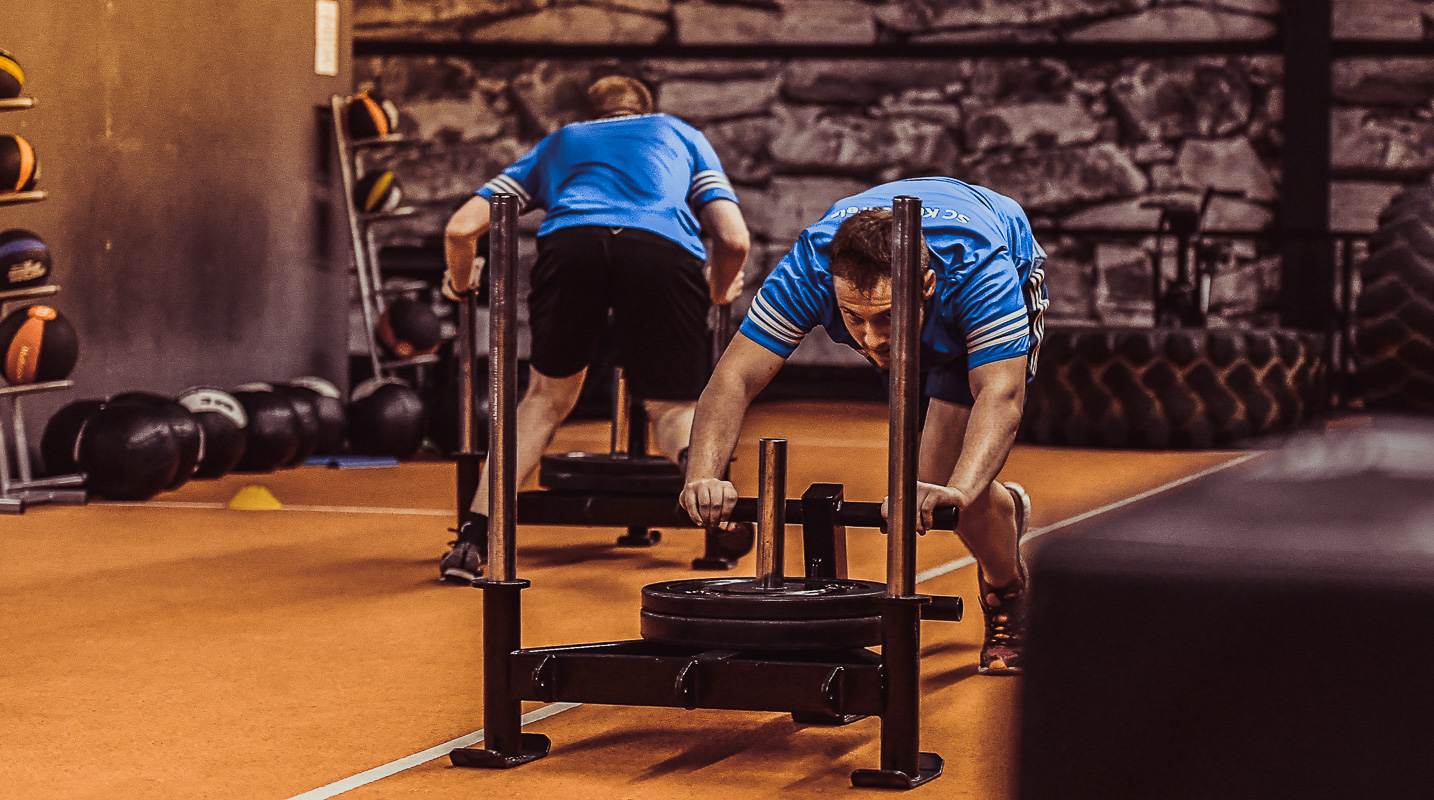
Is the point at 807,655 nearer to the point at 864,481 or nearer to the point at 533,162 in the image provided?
the point at 533,162

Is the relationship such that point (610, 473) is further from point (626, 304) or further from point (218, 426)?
point (218, 426)

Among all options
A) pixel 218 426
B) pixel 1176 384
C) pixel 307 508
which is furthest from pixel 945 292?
pixel 1176 384

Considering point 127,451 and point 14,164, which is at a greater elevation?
point 14,164

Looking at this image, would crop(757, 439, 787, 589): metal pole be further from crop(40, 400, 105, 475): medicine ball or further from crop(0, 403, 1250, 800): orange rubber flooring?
crop(40, 400, 105, 475): medicine ball

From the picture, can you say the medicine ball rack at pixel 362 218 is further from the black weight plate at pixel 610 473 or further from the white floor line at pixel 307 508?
the black weight plate at pixel 610 473

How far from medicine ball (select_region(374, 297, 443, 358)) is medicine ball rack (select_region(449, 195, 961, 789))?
17.3 ft

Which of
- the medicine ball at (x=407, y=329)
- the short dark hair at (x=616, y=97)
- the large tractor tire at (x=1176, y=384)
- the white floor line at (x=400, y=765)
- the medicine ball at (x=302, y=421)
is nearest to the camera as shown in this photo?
the white floor line at (x=400, y=765)

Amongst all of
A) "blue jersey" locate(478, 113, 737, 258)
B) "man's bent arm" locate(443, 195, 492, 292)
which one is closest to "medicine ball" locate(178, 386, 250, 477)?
"man's bent arm" locate(443, 195, 492, 292)

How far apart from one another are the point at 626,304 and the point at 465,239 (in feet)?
1.46

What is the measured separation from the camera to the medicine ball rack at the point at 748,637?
1.90 meters

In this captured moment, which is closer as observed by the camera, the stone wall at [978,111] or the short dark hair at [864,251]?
the short dark hair at [864,251]

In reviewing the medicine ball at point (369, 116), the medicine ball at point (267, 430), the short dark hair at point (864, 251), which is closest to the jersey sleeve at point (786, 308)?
the short dark hair at point (864, 251)

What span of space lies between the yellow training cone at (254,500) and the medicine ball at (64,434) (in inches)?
26.2

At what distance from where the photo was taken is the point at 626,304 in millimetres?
3932
